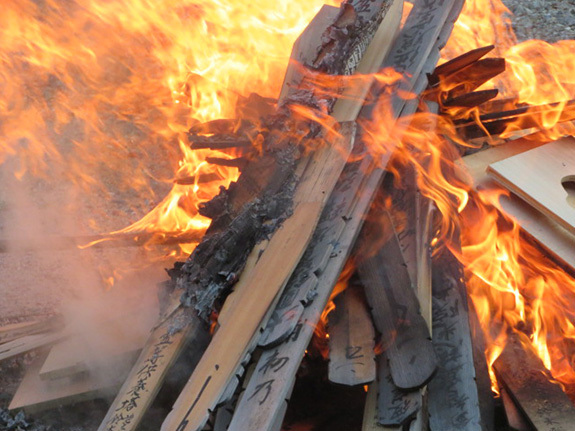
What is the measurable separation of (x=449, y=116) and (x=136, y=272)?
2522 millimetres

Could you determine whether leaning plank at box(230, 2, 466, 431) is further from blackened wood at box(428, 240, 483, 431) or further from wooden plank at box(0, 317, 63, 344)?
wooden plank at box(0, 317, 63, 344)

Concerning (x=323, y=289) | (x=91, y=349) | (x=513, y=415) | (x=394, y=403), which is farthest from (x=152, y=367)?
(x=513, y=415)

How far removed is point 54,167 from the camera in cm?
572

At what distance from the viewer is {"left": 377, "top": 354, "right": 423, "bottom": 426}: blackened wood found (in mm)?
2619

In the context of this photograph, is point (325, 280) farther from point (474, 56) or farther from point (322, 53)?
point (474, 56)

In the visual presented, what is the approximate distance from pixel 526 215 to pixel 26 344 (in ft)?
10.2

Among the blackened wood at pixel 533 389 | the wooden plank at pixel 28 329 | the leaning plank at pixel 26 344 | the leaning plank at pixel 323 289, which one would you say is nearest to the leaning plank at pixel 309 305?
the leaning plank at pixel 323 289

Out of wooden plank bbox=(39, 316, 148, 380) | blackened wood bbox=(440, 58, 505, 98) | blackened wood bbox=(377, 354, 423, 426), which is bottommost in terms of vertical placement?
blackened wood bbox=(377, 354, 423, 426)

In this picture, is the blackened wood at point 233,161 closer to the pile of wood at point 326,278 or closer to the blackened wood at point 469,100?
the pile of wood at point 326,278

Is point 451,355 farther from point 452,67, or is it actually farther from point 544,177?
point 452,67

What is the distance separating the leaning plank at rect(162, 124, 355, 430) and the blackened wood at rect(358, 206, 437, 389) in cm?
35

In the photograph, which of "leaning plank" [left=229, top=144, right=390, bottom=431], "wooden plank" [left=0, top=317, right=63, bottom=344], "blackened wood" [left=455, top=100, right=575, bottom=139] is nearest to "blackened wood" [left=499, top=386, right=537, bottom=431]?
"leaning plank" [left=229, top=144, right=390, bottom=431]

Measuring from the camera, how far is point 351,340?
289 cm

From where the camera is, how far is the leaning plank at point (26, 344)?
3.68m
